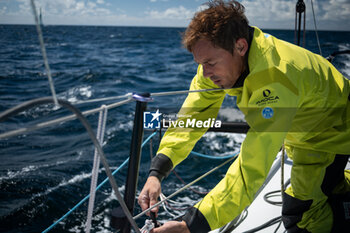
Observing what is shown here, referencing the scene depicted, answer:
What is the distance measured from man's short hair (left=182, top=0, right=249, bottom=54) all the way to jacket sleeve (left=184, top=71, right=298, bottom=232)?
218 mm

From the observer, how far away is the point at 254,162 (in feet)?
2.99

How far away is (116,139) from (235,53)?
4.40 m

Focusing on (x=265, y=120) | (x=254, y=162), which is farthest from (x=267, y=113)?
(x=254, y=162)

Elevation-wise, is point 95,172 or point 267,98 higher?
point 267,98

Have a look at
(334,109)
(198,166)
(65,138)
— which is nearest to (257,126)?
(334,109)

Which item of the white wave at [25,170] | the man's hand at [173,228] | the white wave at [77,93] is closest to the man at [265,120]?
the man's hand at [173,228]

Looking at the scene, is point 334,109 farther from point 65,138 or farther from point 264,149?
point 65,138

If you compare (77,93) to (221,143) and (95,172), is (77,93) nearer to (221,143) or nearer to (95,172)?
(221,143)

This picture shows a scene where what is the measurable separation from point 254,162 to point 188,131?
556 millimetres

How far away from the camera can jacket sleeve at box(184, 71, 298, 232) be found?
2.97 feet

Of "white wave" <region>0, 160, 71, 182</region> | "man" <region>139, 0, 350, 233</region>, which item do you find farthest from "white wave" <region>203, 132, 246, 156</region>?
"man" <region>139, 0, 350, 233</region>

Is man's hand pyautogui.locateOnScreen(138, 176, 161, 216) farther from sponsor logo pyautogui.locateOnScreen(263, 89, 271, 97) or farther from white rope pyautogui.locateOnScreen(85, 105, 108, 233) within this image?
sponsor logo pyautogui.locateOnScreen(263, 89, 271, 97)

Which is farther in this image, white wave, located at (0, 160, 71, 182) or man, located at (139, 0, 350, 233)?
white wave, located at (0, 160, 71, 182)

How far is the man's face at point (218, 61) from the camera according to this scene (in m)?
1.04
